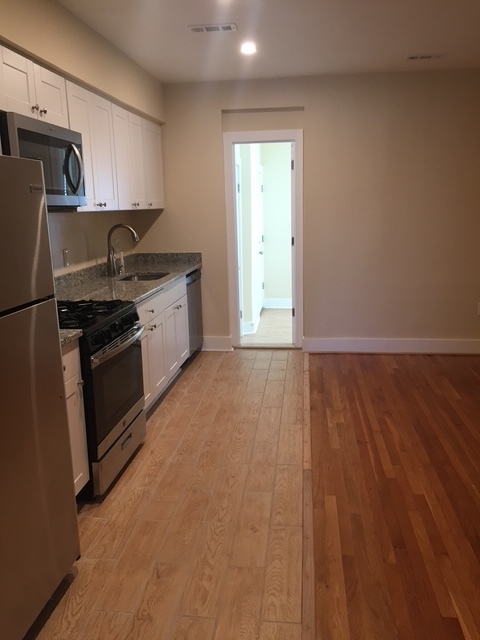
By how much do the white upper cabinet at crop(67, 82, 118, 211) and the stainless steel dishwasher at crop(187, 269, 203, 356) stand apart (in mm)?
1258

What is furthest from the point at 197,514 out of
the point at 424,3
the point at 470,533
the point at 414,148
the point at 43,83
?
the point at 414,148

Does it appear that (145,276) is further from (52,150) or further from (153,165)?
(52,150)

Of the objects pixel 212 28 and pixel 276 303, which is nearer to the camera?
pixel 212 28

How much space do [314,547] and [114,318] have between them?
5.08ft

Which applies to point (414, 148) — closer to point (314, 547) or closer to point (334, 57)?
point (334, 57)

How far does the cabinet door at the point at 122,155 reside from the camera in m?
3.86

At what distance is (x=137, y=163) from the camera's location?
432 cm

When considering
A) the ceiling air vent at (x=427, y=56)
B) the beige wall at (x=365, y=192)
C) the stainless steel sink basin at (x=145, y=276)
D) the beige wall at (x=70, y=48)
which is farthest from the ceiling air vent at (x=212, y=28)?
the stainless steel sink basin at (x=145, y=276)

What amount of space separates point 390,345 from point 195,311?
1.98 m

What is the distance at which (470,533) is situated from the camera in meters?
2.39

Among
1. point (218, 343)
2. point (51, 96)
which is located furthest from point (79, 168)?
point (218, 343)

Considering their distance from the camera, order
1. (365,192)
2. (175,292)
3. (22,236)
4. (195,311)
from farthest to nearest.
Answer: (195,311), (365,192), (175,292), (22,236)

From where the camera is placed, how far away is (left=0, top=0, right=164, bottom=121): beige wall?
96.0 inches

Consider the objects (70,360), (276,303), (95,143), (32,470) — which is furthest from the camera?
(276,303)
